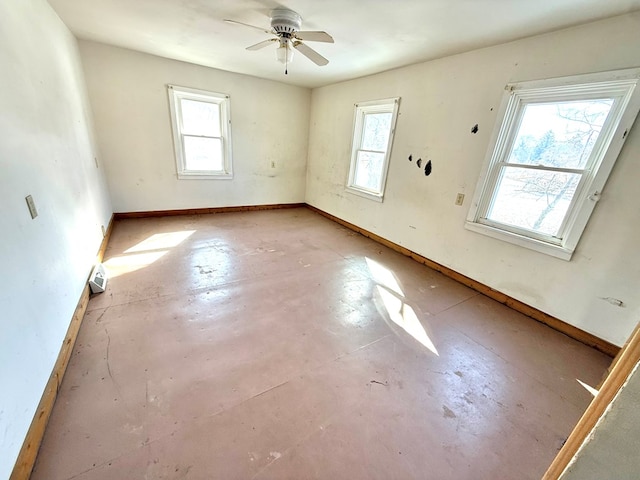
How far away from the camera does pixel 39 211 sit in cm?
157

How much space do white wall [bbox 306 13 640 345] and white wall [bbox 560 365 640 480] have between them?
2282mm

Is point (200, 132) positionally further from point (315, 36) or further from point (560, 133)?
point (560, 133)

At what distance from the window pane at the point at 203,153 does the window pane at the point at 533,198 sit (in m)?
4.29

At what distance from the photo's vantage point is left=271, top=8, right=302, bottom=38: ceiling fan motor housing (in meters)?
2.12

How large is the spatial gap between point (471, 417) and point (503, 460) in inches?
8.5

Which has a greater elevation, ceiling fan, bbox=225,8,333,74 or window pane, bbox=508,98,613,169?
ceiling fan, bbox=225,8,333,74

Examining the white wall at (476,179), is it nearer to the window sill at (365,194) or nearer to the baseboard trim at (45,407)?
the window sill at (365,194)

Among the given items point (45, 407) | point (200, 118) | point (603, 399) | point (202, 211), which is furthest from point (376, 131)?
point (45, 407)

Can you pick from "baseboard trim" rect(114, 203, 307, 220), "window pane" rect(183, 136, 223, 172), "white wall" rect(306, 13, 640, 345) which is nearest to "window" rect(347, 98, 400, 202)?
"white wall" rect(306, 13, 640, 345)

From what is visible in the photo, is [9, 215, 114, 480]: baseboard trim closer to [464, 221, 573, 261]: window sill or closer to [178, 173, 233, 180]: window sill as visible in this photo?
[178, 173, 233, 180]: window sill

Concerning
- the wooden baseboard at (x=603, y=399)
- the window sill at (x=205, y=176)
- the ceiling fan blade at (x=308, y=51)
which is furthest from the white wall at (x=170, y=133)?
the wooden baseboard at (x=603, y=399)

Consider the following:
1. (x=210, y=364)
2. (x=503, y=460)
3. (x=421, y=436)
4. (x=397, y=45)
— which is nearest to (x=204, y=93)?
(x=397, y=45)

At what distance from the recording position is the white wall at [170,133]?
143 inches

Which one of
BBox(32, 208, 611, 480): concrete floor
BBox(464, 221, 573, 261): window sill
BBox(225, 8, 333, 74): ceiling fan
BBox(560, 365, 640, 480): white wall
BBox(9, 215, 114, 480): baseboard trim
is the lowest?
BBox(32, 208, 611, 480): concrete floor
